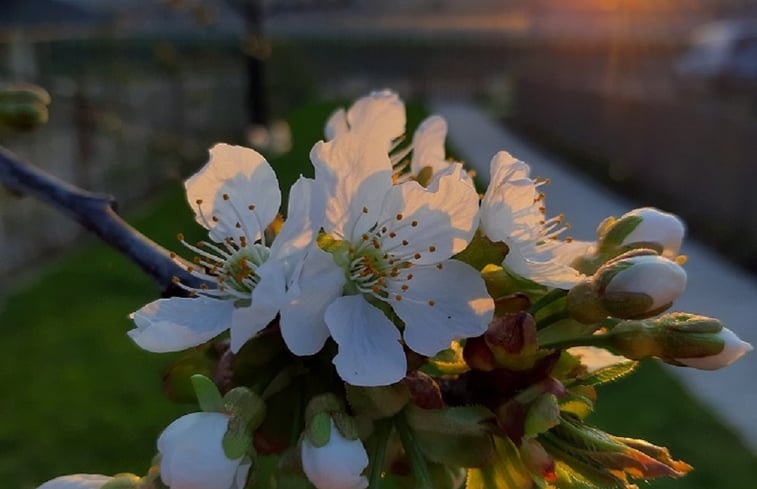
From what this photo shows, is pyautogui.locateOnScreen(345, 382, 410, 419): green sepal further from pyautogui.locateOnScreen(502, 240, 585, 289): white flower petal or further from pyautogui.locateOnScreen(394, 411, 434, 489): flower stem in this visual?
pyautogui.locateOnScreen(502, 240, 585, 289): white flower petal

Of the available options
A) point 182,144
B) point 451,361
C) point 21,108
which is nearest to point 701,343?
point 451,361

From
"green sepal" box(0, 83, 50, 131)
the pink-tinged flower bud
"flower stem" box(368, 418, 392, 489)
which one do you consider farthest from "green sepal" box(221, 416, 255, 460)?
"green sepal" box(0, 83, 50, 131)

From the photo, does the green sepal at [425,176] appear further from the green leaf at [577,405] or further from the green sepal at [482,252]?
the green leaf at [577,405]

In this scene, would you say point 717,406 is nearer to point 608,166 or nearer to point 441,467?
point 441,467

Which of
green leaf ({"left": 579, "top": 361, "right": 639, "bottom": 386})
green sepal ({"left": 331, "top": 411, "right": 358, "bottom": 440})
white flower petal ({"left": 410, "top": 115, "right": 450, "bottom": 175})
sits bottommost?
green leaf ({"left": 579, "top": 361, "right": 639, "bottom": 386})

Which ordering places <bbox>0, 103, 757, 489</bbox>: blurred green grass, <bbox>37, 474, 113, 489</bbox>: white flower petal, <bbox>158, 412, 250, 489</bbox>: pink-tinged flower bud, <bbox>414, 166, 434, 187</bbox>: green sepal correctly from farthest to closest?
<bbox>0, 103, 757, 489</bbox>: blurred green grass < <bbox>414, 166, 434, 187</bbox>: green sepal < <bbox>37, 474, 113, 489</bbox>: white flower petal < <bbox>158, 412, 250, 489</bbox>: pink-tinged flower bud
